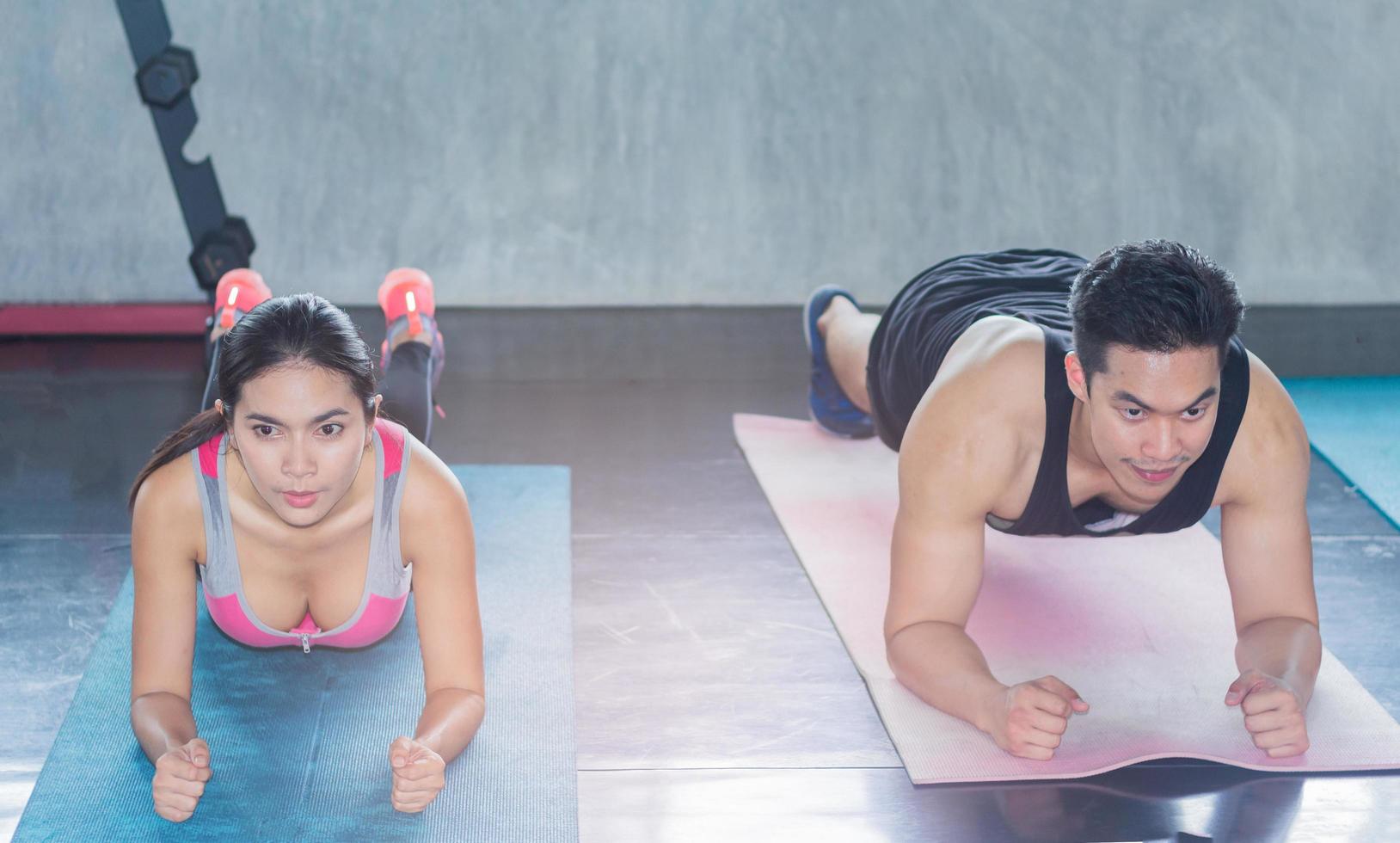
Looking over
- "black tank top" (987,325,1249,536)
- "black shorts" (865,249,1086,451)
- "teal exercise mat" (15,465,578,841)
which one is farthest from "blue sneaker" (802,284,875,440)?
"black tank top" (987,325,1249,536)

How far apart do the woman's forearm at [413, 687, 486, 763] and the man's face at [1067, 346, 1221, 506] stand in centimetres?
90

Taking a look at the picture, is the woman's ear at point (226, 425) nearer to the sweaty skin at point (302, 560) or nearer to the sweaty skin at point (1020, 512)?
the sweaty skin at point (302, 560)

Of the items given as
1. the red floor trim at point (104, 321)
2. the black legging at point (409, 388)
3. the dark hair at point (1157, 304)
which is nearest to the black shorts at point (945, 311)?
the dark hair at point (1157, 304)

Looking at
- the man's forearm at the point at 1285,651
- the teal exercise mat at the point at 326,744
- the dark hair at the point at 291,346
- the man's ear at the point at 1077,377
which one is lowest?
the teal exercise mat at the point at 326,744

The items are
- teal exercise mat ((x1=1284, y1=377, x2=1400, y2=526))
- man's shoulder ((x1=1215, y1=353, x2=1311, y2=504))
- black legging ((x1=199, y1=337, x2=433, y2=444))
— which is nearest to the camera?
man's shoulder ((x1=1215, y1=353, x2=1311, y2=504))

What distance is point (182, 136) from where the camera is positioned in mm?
3988

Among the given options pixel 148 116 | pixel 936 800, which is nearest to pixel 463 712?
pixel 936 800

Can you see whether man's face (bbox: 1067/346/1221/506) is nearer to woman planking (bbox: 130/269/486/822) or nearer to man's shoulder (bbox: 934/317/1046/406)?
man's shoulder (bbox: 934/317/1046/406)

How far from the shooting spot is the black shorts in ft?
7.66

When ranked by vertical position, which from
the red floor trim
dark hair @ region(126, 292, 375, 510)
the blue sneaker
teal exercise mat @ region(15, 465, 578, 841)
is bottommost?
the red floor trim

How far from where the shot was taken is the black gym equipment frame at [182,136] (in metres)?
3.92

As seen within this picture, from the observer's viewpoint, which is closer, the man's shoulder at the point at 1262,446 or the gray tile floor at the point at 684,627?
the gray tile floor at the point at 684,627

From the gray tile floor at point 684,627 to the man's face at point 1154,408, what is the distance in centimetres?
44

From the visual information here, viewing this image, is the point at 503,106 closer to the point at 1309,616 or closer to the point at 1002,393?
the point at 1002,393
